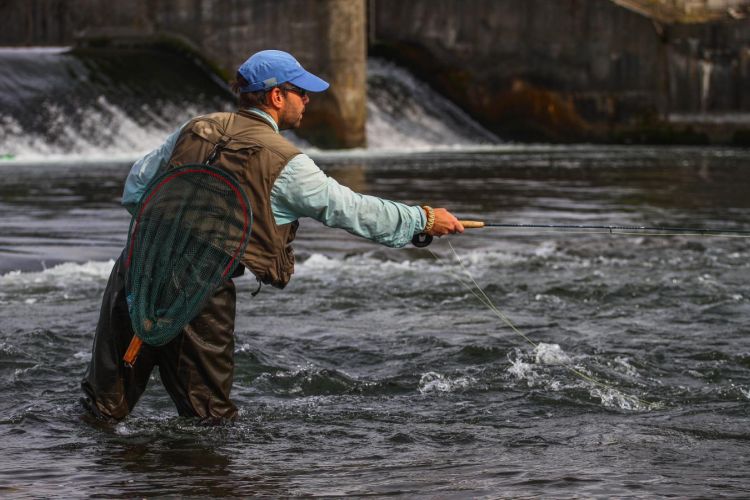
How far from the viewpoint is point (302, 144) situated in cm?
2666

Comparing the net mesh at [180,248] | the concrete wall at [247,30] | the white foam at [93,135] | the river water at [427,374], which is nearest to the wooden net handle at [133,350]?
the net mesh at [180,248]

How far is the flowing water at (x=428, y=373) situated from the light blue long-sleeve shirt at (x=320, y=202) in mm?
948

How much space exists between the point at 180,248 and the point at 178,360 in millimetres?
460

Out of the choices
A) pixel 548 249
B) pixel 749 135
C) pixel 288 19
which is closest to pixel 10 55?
pixel 288 19

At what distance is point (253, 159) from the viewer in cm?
518

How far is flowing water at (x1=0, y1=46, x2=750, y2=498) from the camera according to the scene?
17.1 ft

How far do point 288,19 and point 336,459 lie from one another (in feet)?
74.6

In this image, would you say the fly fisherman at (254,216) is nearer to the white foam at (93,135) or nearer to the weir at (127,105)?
the white foam at (93,135)

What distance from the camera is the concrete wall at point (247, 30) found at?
86.9 ft

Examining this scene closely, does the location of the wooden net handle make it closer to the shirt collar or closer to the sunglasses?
the shirt collar

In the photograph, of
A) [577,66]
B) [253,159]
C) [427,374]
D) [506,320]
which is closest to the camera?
[253,159]

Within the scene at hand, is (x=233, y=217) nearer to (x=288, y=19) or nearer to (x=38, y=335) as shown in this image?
(x=38, y=335)

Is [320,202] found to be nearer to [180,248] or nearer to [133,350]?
[180,248]

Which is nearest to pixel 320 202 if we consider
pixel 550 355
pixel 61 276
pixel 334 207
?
pixel 334 207
